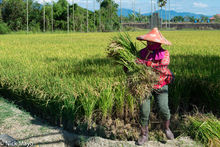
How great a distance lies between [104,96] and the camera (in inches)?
96.3

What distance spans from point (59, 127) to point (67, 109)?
8.7 inches

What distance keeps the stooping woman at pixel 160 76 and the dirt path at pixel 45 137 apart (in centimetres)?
12

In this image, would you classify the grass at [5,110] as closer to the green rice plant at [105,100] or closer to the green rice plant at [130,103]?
the green rice plant at [105,100]

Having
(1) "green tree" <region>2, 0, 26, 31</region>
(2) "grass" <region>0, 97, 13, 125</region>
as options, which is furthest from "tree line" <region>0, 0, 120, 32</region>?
(2) "grass" <region>0, 97, 13, 125</region>

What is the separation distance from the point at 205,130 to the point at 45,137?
4.57 ft

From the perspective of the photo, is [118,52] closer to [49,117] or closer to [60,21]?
[49,117]

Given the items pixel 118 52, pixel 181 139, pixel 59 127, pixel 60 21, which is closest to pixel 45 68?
pixel 59 127

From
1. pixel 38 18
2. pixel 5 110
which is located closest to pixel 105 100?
pixel 5 110

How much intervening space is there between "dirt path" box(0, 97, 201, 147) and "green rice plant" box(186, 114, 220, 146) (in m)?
0.08

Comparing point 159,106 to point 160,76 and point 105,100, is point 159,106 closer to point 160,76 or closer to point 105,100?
point 160,76

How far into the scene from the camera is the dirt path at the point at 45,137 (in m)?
2.23

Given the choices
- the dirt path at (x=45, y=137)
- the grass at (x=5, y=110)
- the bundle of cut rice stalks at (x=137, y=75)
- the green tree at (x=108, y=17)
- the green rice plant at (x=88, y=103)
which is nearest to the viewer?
the bundle of cut rice stalks at (x=137, y=75)

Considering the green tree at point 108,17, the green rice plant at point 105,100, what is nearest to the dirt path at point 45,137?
the green rice plant at point 105,100

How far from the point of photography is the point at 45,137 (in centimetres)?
235
